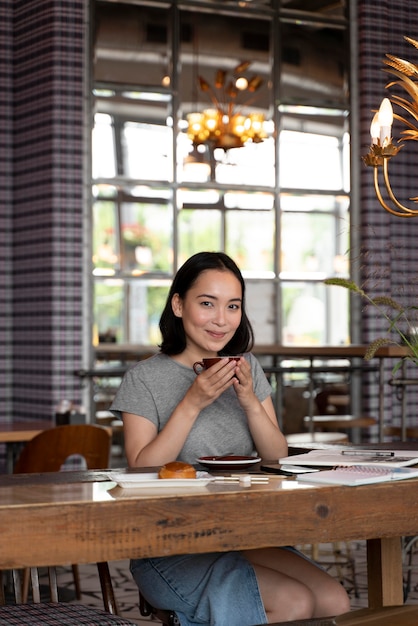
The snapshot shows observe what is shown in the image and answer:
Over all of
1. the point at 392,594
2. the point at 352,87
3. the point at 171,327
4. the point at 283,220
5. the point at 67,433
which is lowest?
the point at 392,594

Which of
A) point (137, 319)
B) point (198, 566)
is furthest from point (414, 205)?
point (198, 566)

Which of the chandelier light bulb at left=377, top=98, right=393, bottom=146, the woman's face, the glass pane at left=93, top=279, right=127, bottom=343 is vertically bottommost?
the woman's face

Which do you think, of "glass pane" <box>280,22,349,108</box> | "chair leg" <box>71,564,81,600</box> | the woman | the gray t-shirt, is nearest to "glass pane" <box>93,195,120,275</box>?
"glass pane" <box>280,22,349,108</box>

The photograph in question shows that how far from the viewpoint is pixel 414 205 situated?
753 centimetres

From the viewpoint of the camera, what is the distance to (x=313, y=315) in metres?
7.69

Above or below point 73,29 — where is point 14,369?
below

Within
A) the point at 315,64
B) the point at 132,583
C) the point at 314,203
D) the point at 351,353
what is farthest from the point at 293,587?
the point at 315,64

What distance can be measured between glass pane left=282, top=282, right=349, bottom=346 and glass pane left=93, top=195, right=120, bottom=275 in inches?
51.6

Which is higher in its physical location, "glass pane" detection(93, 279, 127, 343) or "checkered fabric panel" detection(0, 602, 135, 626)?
"glass pane" detection(93, 279, 127, 343)

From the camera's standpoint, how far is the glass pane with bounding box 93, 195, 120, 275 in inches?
277

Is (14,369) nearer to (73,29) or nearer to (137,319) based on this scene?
(137,319)

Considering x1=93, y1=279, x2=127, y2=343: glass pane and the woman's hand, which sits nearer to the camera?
the woman's hand

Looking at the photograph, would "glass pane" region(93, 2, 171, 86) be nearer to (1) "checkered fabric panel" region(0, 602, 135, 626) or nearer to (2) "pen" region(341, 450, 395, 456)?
(2) "pen" region(341, 450, 395, 456)

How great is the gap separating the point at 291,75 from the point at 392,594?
230 inches
